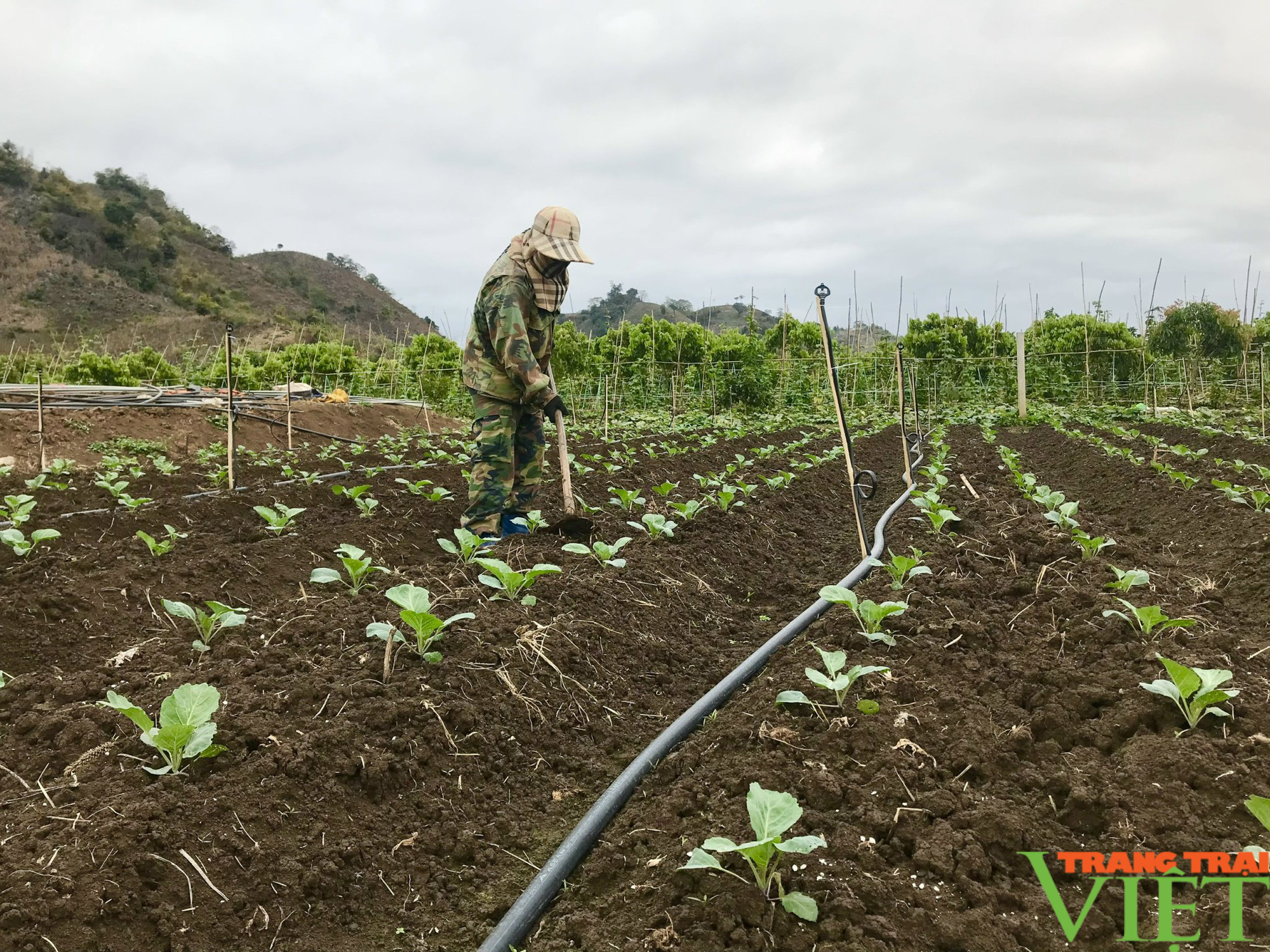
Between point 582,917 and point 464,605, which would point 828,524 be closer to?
point 464,605

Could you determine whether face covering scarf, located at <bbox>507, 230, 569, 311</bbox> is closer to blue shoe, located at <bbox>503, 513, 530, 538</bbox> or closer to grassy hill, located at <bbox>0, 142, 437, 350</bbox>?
blue shoe, located at <bbox>503, 513, 530, 538</bbox>

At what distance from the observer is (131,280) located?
61500 mm

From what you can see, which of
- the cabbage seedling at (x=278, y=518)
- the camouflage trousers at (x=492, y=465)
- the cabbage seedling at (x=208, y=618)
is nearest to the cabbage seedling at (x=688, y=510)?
the camouflage trousers at (x=492, y=465)

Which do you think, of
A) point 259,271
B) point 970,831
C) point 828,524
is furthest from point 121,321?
point 970,831

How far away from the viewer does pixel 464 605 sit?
3938 millimetres

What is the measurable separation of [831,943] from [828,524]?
5.87 m

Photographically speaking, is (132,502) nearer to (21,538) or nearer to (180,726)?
(21,538)

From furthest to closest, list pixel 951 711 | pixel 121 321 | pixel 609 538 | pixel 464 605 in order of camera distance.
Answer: pixel 121 321 → pixel 609 538 → pixel 464 605 → pixel 951 711

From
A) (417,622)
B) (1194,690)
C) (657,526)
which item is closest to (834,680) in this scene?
(1194,690)

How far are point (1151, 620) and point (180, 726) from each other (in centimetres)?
349

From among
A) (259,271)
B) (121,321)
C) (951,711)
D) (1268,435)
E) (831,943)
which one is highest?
(259,271)

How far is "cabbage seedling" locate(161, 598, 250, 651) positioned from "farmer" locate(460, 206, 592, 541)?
2.24m

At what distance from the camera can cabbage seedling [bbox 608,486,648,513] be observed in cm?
632

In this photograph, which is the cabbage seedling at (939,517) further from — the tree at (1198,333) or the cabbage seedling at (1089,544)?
the tree at (1198,333)
